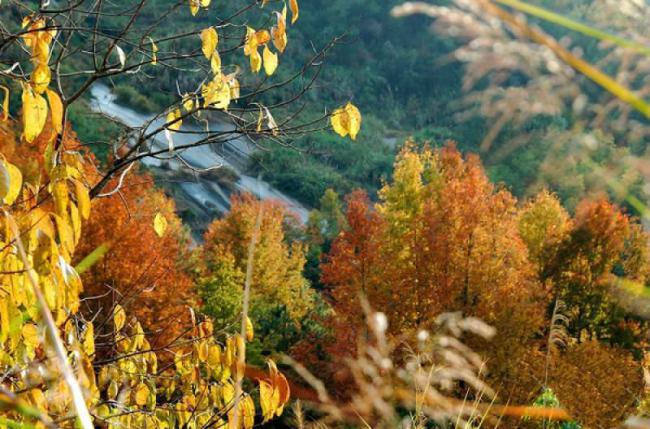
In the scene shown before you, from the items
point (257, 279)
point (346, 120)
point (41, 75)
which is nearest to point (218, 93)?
point (346, 120)

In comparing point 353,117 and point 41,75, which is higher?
point 41,75

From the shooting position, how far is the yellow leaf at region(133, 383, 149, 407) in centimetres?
261

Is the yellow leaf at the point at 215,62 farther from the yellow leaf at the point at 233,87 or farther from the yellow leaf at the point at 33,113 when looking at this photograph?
the yellow leaf at the point at 33,113

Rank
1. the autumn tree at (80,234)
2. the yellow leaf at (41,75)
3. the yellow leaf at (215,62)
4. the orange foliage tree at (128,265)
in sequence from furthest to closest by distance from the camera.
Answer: the orange foliage tree at (128,265) → the yellow leaf at (215,62) → the yellow leaf at (41,75) → the autumn tree at (80,234)

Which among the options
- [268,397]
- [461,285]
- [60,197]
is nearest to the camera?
[60,197]

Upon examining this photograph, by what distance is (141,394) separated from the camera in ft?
8.66

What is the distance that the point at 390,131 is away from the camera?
50688 mm

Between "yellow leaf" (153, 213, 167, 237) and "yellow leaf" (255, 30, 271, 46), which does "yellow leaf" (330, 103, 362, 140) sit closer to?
"yellow leaf" (255, 30, 271, 46)

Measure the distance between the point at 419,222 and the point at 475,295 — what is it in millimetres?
1796

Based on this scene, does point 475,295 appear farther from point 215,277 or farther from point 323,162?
point 323,162

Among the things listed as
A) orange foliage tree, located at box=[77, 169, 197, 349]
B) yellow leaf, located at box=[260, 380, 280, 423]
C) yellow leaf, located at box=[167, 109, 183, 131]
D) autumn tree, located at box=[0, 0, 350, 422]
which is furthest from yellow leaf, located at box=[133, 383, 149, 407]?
orange foliage tree, located at box=[77, 169, 197, 349]

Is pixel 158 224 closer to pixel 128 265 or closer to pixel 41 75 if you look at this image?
pixel 41 75

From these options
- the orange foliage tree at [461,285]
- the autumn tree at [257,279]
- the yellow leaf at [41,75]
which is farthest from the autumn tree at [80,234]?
the autumn tree at [257,279]

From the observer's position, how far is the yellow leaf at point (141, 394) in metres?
2.61
